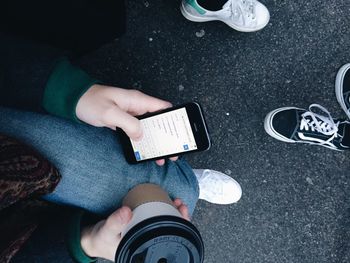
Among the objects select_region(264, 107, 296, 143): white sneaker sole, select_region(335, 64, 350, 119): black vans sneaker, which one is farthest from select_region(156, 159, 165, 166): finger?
select_region(335, 64, 350, 119): black vans sneaker

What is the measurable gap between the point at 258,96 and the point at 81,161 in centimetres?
73

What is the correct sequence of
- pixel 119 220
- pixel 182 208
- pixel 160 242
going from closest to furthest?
pixel 160 242 < pixel 119 220 < pixel 182 208

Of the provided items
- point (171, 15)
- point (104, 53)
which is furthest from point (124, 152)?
point (171, 15)

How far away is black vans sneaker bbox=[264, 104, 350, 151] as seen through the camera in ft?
4.34

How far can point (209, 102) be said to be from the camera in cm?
135

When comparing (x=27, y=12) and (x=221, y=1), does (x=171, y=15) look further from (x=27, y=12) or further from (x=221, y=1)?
(x=27, y=12)

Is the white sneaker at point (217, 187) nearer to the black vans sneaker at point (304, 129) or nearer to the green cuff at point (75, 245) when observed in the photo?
the black vans sneaker at point (304, 129)

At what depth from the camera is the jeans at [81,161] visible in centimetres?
86

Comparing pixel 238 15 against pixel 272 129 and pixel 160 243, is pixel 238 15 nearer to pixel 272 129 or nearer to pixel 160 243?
pixel 272 129

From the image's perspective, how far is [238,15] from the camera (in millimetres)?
1315

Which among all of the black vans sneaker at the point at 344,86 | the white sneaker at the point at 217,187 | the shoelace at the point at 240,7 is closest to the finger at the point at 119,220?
the white sneaker at the point at 217,187

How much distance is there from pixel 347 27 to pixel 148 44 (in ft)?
2.33

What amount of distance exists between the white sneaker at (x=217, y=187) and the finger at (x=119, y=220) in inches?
21.9

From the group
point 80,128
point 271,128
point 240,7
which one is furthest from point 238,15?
point 80,128
